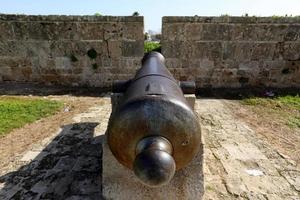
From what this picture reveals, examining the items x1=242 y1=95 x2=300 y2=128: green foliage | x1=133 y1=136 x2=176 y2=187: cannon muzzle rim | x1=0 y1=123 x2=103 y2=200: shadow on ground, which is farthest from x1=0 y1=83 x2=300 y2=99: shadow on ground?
x1=133 y1=136 x2=176 y2=187: cannon muzzle rim

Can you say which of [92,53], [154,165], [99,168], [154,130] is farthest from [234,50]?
[154,165]

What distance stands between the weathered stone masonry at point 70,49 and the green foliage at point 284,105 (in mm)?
2777

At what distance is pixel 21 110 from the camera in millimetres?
5523

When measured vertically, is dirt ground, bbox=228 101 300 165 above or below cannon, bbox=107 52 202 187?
below

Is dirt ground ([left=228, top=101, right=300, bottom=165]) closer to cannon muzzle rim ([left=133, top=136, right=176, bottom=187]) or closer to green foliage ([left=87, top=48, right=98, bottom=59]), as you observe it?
cannon muzzle rim ([left=133, top=136, right=176, bottom=187])

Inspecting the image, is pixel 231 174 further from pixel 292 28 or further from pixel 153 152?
pixel 292 28

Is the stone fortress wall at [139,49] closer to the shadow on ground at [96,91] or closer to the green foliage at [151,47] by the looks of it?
the shadow on ground at [96,91]

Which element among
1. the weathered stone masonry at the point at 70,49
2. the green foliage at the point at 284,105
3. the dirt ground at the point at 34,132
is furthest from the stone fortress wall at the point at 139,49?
the dirt ground at the point at 34,132

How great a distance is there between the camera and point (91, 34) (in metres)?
6.73

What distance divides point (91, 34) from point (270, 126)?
4250mm

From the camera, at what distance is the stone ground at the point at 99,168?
9.96ft

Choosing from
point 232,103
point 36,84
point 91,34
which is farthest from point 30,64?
point 232,103

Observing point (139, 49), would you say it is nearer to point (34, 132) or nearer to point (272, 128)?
point (34, 132)

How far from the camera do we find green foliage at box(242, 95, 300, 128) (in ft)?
18.0
